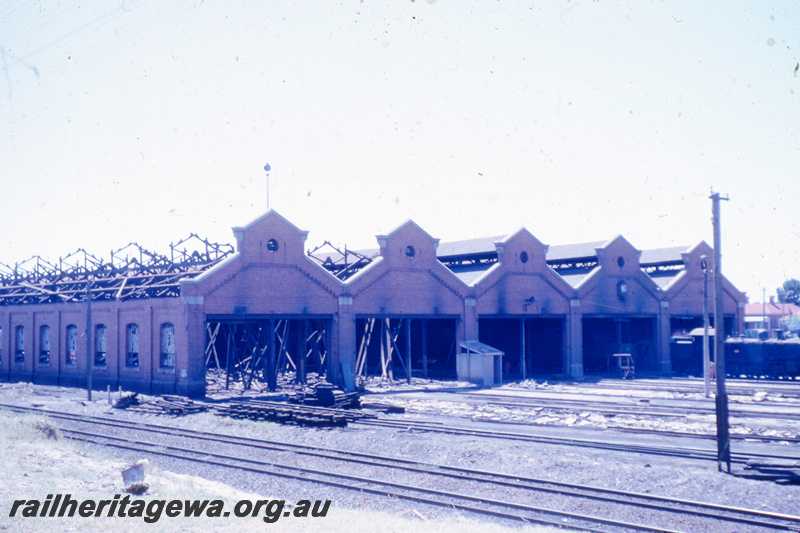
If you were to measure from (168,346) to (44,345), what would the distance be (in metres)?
13.9

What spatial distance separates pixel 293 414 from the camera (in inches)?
937

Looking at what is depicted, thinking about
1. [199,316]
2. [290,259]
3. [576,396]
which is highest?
[290,259]

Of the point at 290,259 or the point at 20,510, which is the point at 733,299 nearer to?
the point at 290,259

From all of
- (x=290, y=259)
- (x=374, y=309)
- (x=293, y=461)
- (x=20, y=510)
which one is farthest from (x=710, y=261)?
(x=20, y=510)

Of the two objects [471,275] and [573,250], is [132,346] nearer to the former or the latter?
[471,275]

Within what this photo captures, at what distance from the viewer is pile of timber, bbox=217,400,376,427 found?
22.8m

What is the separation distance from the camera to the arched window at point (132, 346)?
3375 centimetres

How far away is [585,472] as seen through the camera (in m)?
15.6

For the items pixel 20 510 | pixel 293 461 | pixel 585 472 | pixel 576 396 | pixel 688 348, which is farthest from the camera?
pixel 688 348

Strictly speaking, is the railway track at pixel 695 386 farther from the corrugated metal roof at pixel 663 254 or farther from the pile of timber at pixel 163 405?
the pile of timber at pixel 163 405

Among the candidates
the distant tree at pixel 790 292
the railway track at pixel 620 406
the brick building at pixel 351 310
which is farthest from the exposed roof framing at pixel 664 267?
the distant tree at pixel 790 292

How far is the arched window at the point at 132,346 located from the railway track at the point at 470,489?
12904 mm

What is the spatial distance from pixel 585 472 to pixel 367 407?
13.2m

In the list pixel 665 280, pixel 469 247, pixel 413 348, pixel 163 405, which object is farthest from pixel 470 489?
pixel 665 280
